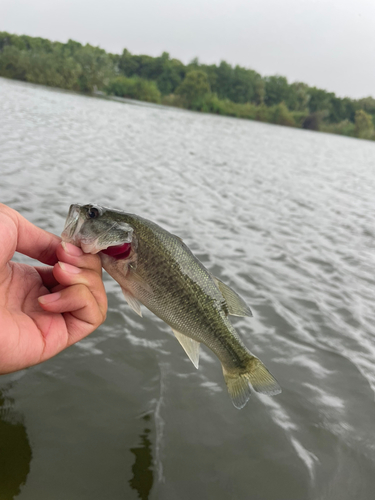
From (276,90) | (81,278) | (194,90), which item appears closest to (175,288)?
(81,278)

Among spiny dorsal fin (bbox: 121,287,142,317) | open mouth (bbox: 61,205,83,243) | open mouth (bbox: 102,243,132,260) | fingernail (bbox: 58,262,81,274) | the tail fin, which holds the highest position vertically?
open mouth (bbox: 61,205,83,243)

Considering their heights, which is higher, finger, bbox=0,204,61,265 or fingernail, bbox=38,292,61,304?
finger, bbox=0,204,61,265

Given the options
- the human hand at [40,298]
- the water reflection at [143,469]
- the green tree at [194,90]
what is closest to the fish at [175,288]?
the human hand at [40,298]

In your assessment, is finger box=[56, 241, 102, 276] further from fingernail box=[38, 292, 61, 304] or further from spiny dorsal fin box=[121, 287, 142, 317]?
spiny dorsal fin box=[121, 287, 142, 317]

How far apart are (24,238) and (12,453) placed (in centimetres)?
171

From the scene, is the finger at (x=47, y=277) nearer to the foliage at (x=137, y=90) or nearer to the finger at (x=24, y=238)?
the finger at (x=24, y=238)

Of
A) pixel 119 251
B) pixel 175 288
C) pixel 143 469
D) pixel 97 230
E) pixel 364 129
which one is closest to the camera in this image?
pixel 97 230

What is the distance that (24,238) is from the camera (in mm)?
2457

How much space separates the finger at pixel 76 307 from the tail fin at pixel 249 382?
1047 millimetres

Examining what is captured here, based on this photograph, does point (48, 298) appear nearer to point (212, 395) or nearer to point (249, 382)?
point (249, 382)

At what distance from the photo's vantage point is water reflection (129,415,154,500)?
9.57ft

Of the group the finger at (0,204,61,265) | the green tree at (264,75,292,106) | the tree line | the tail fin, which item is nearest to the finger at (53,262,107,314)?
the finger at (0,204,61,265)

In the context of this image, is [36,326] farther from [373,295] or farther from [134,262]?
[373,295]

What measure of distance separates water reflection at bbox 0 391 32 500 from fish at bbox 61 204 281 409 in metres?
1.49
